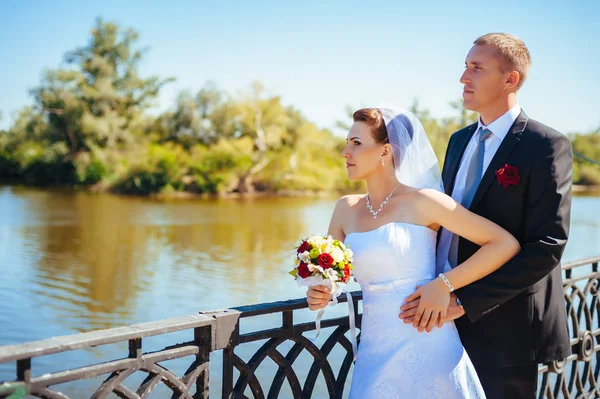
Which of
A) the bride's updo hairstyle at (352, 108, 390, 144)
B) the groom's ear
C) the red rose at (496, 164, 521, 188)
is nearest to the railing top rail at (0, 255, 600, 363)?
the bride's updo hairstyle at (352, 108, 390, 144)

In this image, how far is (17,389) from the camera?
157 cm

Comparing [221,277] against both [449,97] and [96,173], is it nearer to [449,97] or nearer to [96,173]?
[96,173]

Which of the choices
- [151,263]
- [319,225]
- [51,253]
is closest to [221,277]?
[151,263]

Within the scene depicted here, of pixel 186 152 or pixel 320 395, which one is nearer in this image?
pixel 320 395

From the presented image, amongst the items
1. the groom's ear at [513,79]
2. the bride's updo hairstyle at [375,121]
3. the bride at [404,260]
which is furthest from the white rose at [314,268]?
the groom's ear at [513,79]

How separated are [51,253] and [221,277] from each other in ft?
16.8

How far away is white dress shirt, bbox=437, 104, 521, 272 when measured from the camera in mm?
2316

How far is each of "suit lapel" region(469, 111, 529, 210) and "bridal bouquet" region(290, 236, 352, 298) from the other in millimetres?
538

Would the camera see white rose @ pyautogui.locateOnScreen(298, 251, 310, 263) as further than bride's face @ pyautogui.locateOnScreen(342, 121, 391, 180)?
No

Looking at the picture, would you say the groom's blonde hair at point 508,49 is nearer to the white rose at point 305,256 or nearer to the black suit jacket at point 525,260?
the black suit jacket at point 525,260

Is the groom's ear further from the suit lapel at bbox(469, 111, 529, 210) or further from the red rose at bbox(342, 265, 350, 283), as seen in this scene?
the red rose at bbox(342, 265, 350, 283)

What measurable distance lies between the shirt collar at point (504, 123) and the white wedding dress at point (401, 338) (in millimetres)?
442

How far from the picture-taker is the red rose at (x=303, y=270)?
2.17 meters

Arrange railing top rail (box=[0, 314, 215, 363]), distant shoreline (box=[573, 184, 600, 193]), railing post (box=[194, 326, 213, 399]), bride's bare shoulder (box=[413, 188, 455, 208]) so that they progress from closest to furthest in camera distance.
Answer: railing top rail (box=[0, 314, 215, 363]) → railing post (box=[194, 326, 213, 399]) → bride's bare shoulder (box=[413, 188, 455, 208]) → distant shoreline (box=[573, 184, 600, 193])
